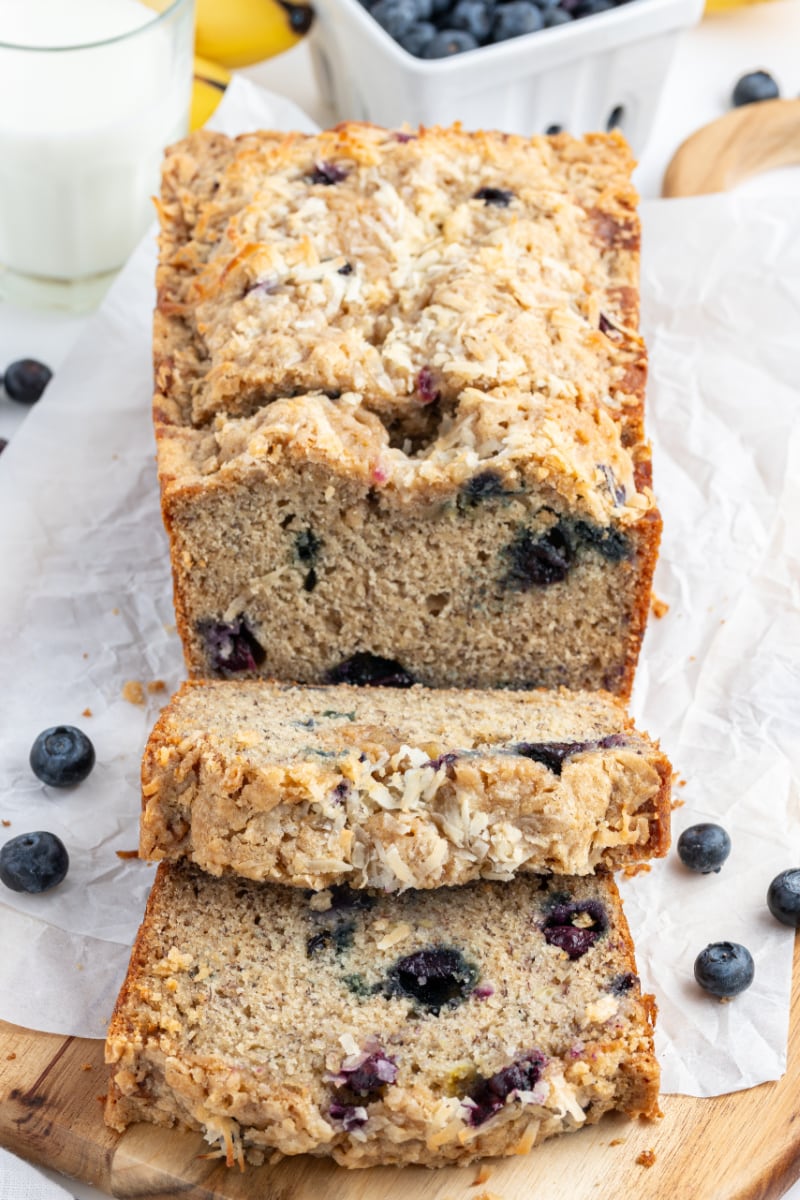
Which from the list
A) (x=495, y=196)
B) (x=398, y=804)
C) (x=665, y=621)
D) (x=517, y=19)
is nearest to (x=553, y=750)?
(x=398, y=804)

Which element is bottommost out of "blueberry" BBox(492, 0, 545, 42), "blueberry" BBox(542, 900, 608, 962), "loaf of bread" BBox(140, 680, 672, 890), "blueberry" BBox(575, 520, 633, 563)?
"blueberry" BBox(542, 900, 608, 962)

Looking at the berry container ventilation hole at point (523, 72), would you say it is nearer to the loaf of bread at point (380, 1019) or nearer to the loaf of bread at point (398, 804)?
the loaf of bread at point (398, 804)

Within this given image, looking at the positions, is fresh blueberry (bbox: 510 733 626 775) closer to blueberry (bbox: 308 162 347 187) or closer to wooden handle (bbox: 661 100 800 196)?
blueberry (bbox: 308 162 347 187)

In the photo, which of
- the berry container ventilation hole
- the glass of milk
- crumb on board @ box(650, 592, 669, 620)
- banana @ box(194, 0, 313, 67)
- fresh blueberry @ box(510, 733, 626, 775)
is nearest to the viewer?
fresh blueberry @ box(510, 733, 626, 775)

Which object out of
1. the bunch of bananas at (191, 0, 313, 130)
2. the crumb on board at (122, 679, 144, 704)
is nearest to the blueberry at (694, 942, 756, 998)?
the crumb on board at (122, 679, 144, 704)

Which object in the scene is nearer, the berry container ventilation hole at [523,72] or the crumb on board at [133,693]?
the crumb on board at [133,693]

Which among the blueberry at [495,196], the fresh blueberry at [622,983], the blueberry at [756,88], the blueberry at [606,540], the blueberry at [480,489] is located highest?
the blueberry at [495,196]

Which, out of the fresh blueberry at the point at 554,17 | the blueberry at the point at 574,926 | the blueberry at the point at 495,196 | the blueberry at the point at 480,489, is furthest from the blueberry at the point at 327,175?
the blueberry at the point at 574,926

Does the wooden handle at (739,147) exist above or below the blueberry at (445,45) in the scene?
below
